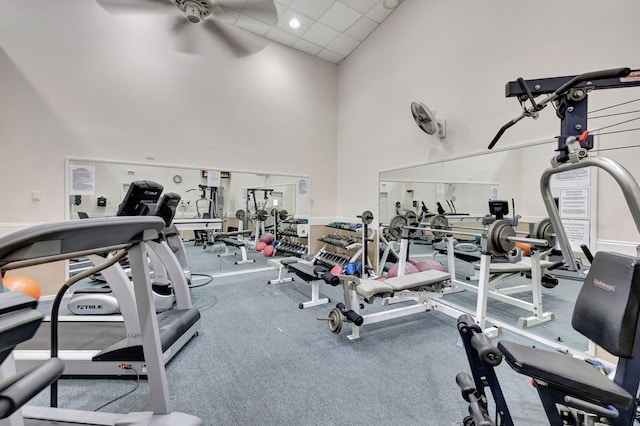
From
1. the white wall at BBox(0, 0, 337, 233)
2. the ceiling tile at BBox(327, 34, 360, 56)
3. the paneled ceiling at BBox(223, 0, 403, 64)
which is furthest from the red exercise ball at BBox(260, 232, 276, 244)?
the ceiling tile at BBox(327, 34, 360, 56)

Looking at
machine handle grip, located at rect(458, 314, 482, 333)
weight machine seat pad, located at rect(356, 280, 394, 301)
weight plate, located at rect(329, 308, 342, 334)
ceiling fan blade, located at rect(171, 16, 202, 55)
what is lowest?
weight plate, located at rect(329, 308, 342, 334)

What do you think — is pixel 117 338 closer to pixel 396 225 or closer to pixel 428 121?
pixel 396 225

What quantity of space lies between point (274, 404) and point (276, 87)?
5103 mm

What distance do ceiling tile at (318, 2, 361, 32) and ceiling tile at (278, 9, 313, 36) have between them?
10.0 inches

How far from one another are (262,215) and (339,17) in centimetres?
382

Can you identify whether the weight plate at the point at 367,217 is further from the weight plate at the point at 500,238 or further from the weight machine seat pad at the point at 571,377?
the weight machine seat pad at the point at 571,377

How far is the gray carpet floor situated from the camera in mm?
1620

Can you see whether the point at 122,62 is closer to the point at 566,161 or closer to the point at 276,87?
the point at 276,87

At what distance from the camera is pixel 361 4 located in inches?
164

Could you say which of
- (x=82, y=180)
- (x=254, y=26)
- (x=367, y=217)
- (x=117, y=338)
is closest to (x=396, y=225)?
(x=367, y=217)

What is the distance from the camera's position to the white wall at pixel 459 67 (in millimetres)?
2232

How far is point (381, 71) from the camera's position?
464 centimetres

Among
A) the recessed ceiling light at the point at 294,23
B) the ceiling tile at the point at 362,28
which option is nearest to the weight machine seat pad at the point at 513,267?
the ceiling tile at the point at 362,28

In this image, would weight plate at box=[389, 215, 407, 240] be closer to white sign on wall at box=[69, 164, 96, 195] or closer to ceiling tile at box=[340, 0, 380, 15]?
ceiling tile at box=[340, 0, 380, 15]
